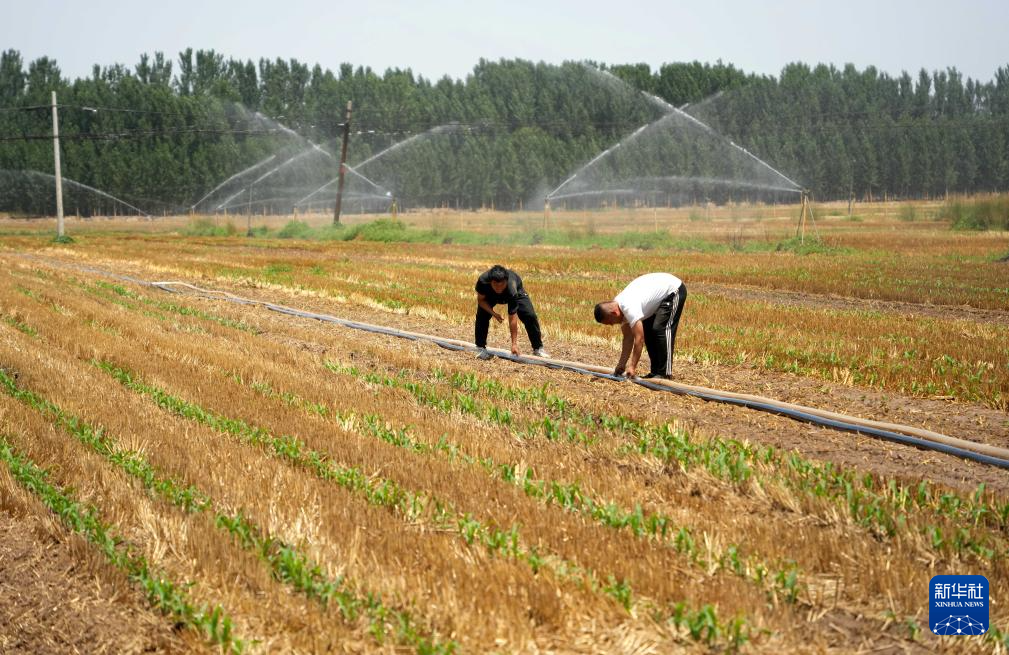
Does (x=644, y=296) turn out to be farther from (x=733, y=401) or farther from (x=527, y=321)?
(x=527, y=321)

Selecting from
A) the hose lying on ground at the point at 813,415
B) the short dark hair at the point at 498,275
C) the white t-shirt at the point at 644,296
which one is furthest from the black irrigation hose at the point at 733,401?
the short dark hair at the point at 498,275

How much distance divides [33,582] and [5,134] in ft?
339

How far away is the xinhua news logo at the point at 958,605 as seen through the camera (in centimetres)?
414

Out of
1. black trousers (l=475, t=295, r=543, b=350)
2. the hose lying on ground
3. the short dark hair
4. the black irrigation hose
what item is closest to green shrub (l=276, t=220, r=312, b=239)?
the black irrigation hose

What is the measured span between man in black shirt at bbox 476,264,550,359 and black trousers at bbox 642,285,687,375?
1821 mm

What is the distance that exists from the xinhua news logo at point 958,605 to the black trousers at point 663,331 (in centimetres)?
556

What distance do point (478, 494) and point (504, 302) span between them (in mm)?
5993

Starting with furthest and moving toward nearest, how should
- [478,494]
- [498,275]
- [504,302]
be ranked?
1. [504,302]
2. [498,275]
3. [478,494]

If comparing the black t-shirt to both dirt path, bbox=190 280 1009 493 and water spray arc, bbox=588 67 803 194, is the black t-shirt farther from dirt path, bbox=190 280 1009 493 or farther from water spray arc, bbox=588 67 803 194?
water spray arc, bbox=588 67 803 194

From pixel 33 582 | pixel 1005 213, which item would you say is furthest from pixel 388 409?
pixel 1005 213

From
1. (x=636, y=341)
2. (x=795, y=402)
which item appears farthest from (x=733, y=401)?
(x=636, y=341)

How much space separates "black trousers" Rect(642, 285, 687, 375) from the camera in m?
10.1

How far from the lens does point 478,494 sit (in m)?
5.83

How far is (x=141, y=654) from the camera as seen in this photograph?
13.6 ft
